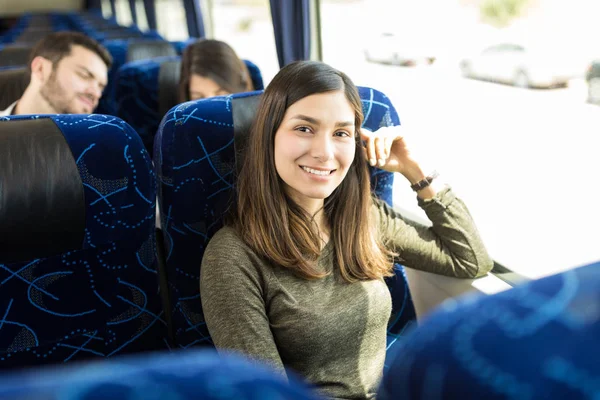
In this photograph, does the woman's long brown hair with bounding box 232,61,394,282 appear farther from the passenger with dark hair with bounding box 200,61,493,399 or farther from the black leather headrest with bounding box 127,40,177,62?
the black leather headrest with bounding box 127,40,177,62

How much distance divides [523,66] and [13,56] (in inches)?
99.9

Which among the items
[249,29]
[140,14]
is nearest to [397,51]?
[249,29]

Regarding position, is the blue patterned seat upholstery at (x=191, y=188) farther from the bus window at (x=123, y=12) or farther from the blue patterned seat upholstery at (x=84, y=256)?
the bus window at (x=123, y=12)

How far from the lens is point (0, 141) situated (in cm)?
112

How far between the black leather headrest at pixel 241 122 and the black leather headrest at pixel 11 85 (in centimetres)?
132

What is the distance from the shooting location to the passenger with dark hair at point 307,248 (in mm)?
1115

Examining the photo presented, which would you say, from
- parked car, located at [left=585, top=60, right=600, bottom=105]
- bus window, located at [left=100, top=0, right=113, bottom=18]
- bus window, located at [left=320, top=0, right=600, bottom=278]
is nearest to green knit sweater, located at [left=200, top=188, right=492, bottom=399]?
bus window, located at [left=320, top=0, right=600, bottom=278]

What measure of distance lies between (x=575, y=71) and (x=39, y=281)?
4.42 ft

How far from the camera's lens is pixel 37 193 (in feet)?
3.67

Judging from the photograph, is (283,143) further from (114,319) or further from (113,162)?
(114,319)

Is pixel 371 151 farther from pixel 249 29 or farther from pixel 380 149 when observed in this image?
pixel 249 29

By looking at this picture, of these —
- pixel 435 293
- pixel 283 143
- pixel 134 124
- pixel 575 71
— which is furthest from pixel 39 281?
pixel 134 124

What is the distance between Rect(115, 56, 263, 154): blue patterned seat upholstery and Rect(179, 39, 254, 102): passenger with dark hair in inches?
9.2

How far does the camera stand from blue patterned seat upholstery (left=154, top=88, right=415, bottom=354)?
1.28 m
